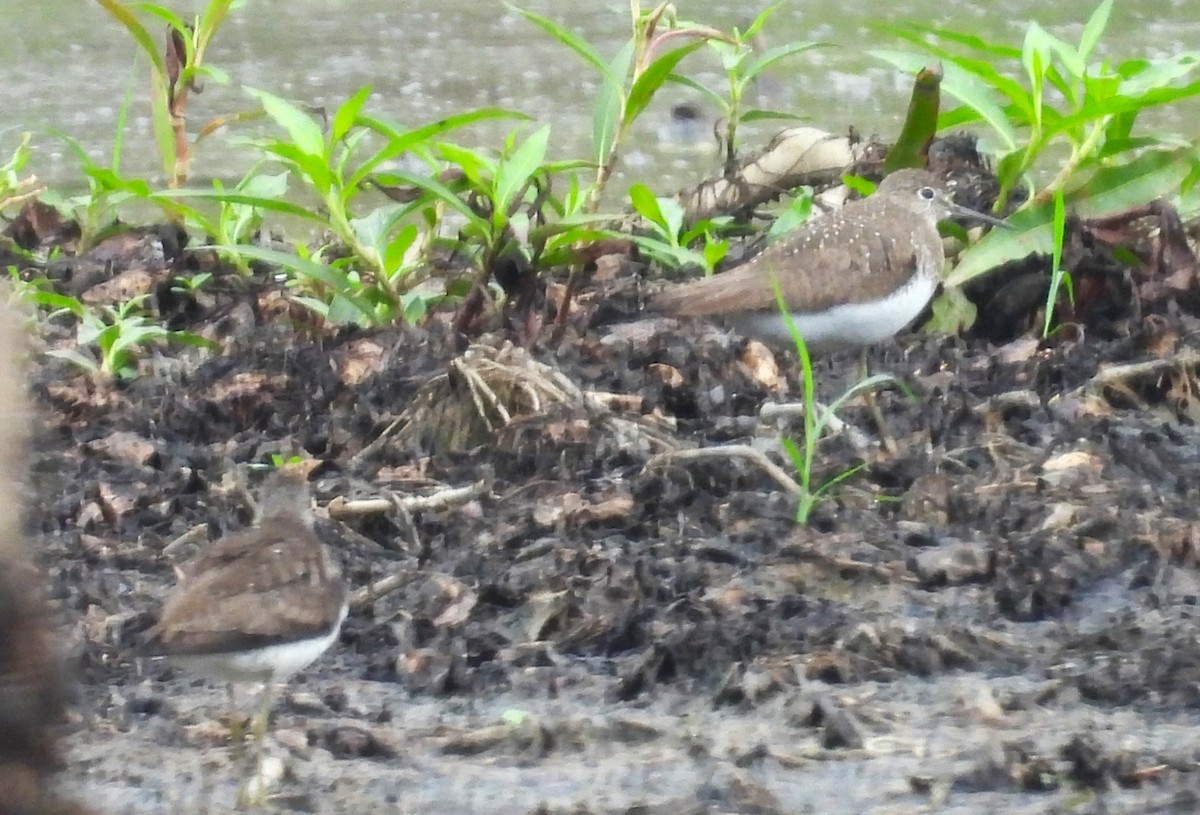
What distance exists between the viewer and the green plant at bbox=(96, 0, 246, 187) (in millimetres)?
6410

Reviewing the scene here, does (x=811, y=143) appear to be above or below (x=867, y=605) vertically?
above

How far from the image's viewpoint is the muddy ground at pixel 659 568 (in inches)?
126

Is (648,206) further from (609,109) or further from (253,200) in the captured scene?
(253,200)

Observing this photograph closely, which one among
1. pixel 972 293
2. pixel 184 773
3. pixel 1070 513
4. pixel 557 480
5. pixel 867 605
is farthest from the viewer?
pixel 972 293

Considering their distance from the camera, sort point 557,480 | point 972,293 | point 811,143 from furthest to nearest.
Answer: point 811,143
point 972,293
point 557,480

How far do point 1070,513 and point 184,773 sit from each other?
217 cm

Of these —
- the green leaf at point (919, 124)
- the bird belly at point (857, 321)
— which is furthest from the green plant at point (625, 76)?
the bird belly at point (857, 321)

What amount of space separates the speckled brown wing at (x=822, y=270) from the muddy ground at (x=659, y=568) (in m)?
0.25

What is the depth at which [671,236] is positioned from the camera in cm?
617

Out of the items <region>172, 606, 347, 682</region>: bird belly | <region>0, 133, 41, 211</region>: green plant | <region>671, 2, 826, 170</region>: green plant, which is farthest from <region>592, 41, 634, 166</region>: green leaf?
<region>172, 606, 347, 682</region>: bird belly

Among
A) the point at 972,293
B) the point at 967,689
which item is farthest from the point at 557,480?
the point at 972,293

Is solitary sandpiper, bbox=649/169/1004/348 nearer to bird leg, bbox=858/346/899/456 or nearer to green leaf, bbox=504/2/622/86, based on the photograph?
bird leg, bbox=858/346/899/456

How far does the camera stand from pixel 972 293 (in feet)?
20.4

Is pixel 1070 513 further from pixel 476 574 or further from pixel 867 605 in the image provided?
pixel 476 574
